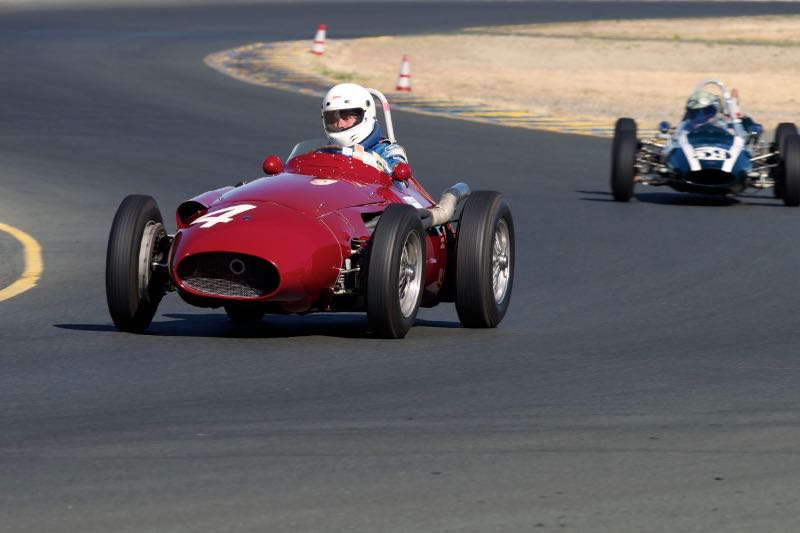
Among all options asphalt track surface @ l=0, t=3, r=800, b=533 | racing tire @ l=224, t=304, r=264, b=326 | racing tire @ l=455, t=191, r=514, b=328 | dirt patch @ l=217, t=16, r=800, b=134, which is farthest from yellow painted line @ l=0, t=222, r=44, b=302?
dirt patch @ l=217, t=16, r=800, b=134

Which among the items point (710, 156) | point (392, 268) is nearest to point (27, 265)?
point (392, 268)

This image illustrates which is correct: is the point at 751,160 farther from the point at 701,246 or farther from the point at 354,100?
the point at 354,100

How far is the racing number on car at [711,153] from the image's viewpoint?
57.4 ft

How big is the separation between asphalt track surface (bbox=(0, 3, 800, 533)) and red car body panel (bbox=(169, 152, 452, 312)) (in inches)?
12.6

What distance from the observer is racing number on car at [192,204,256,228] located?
29.9 ft

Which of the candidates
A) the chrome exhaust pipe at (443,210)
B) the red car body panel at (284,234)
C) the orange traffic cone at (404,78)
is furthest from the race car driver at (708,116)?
the orange traffic cone at (404,78)

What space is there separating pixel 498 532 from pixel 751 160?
43.9 ft

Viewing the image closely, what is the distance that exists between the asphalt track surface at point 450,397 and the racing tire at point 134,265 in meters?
0.18

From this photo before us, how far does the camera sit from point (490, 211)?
392 inches

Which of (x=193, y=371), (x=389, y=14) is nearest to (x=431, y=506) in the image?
(x=193, y=371)

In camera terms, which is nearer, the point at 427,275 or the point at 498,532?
the point at 498,532

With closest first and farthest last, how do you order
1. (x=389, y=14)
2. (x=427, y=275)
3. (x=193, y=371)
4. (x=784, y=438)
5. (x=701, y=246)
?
1. (x=784, y=438)
2. (x=193, y=371)
3. (x=427, y=275)
4. (x=701, y=246)
5. (x=389, y=14)

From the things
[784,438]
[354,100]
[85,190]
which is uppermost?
[354,100]

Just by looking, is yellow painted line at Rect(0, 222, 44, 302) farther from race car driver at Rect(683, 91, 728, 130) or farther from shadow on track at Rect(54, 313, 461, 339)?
race car driver at Rect(683, 91, 728, 130)
